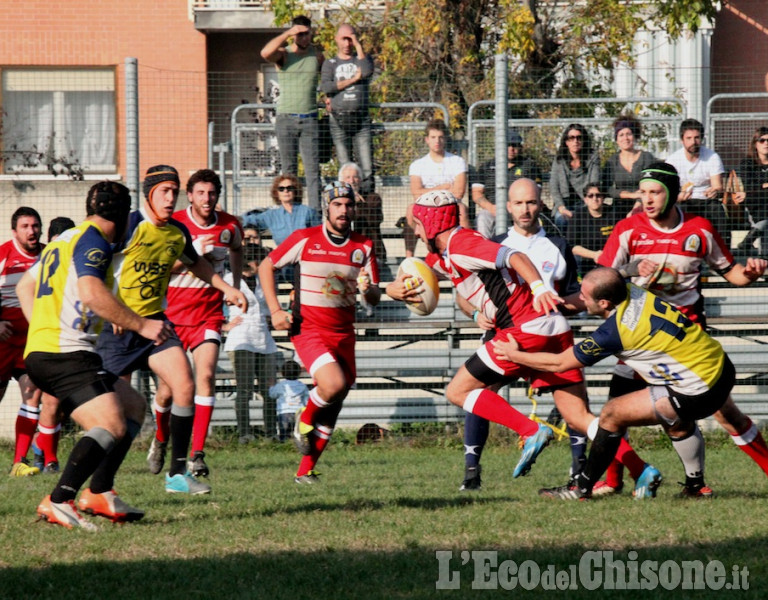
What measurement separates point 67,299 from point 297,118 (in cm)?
648

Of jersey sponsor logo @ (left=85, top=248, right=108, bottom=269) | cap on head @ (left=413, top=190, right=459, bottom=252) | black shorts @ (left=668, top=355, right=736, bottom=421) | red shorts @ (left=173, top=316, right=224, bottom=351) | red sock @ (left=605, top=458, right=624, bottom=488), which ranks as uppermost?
cap on head @ (left=413, top=190, right=459, bottom=252)

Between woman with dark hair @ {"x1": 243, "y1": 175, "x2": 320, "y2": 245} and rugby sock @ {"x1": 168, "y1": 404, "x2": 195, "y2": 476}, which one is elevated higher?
woman with dark hair @ {"x1": 243, "y1": 175, "x2": 320, "y2": 245}

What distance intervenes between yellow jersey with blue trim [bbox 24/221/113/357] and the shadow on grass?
4.52ft

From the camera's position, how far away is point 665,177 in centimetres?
803

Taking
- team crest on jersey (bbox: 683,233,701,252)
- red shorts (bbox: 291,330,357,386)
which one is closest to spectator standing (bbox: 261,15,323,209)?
red shorts (bbox: 291,330,357,386)

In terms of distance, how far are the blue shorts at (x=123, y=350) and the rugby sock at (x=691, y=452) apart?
132 inches

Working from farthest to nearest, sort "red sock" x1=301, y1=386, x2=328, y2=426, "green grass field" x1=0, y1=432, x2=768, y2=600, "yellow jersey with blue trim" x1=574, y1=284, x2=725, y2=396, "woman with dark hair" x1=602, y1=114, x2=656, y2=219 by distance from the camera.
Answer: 1. "woman with dark hair" x1=602, y1=114, x2=656, y2=219
2. "red sock" x1=301, y1=386, x2=328, y2=426
3. "yellow jersey with blue trim" x1=574, y1=284, x2=725, y2=396
4. "green grass field" x1=0, y1=432, x2=768, y2=600

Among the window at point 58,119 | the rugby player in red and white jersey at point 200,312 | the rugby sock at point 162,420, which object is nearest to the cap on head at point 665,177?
the rugby player in red and white jersey at point 200,312

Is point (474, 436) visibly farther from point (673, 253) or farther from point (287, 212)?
point (287, 212)

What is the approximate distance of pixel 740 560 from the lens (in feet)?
17.8

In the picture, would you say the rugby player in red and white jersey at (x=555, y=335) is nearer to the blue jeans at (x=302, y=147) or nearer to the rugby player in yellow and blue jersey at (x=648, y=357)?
the rugby player in yellow and blue jersey at (x=648, y=357)

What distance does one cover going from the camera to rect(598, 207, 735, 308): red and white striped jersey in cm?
822

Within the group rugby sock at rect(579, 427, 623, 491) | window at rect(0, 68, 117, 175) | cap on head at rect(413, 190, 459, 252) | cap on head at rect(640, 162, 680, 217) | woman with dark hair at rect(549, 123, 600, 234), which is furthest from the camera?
window at rect(0, 68, 117, 175)

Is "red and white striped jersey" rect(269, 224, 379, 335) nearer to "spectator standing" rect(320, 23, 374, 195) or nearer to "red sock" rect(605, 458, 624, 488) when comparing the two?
"red sock" rect(605, 458, 624, 488)
